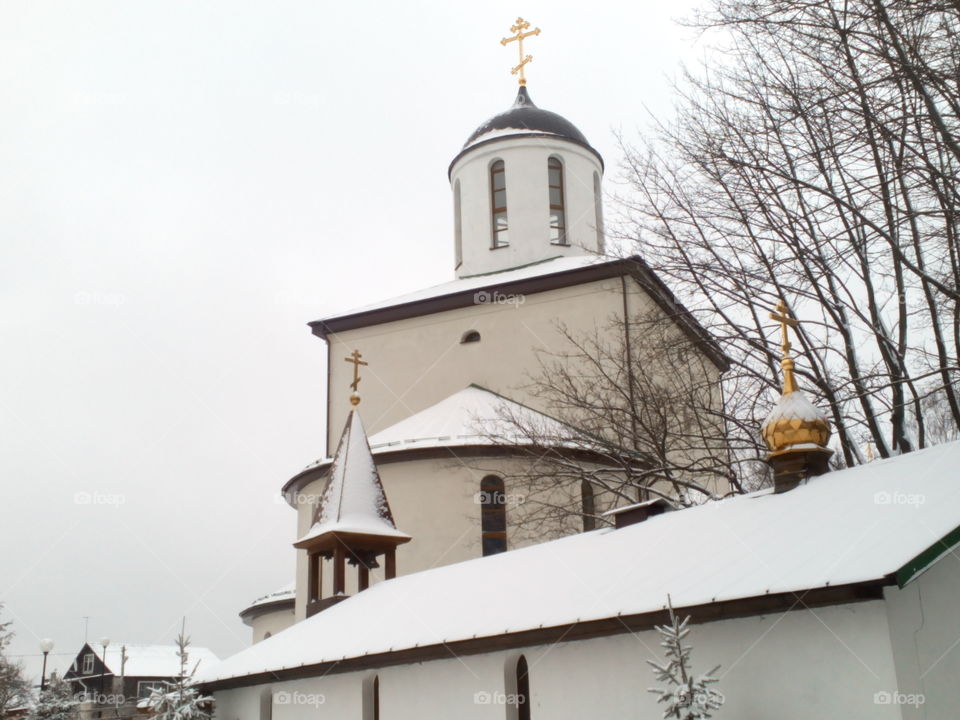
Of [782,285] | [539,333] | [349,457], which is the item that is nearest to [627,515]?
[782,285]

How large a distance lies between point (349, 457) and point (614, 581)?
29.0 feet

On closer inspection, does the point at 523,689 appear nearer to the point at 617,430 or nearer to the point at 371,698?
the point at 371,698

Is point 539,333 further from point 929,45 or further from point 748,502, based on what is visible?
point 929,45

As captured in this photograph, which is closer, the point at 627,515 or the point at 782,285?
the point at 627,515

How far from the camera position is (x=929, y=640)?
8.63 m

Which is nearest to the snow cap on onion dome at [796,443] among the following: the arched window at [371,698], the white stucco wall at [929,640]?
the white stucco wall at [929,640]

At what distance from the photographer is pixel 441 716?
1196 centimetres

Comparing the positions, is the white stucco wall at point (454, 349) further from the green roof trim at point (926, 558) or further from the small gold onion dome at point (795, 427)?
the green roof trim at point (926, 558)

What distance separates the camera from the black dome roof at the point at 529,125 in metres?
26.0

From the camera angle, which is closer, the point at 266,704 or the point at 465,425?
the point at 266,704

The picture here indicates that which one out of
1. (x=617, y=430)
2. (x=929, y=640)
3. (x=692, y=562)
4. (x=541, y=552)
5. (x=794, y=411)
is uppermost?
(x=617, y=430)

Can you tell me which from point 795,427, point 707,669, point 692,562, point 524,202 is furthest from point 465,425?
point 707,669

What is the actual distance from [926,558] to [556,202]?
59.3ft

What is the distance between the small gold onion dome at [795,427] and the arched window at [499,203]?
550 inches
